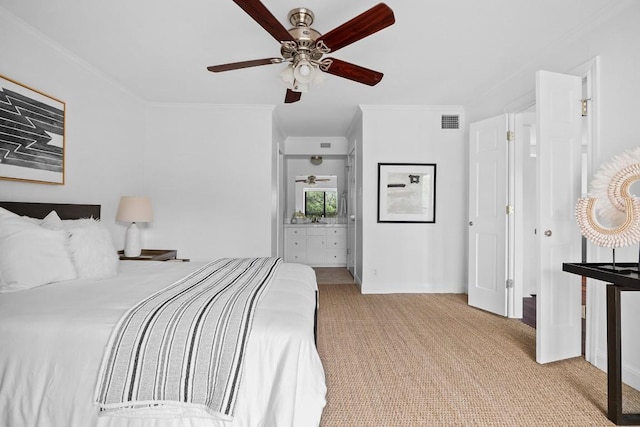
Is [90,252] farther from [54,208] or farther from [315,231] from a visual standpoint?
[315,231]

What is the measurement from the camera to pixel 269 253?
175 inches

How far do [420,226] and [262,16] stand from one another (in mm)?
3485

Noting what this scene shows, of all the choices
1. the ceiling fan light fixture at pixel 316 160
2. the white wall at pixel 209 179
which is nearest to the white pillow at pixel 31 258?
the white wall at pixel 209 179

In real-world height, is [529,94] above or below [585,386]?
above

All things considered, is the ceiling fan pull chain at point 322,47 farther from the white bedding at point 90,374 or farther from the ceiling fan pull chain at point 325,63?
the white bedding at point 90,374

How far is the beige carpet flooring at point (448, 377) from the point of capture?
70.2 inches

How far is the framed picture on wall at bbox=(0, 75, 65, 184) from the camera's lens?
2.34 m

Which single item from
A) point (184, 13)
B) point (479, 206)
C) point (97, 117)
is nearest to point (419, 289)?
point (479, 206)

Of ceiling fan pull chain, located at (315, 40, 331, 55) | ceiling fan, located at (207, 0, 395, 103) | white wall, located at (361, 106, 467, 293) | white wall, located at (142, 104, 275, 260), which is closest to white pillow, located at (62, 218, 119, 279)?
ceiling fan, located at (207, 0, 395, 103)

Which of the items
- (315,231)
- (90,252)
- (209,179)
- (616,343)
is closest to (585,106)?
(616,343)

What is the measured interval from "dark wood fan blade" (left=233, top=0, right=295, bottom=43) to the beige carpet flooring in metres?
2.15

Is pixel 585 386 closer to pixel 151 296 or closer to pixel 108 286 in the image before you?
pixel 151 296

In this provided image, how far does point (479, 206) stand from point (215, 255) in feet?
11.2

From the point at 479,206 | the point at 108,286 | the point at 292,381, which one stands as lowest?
the point at 292,381
